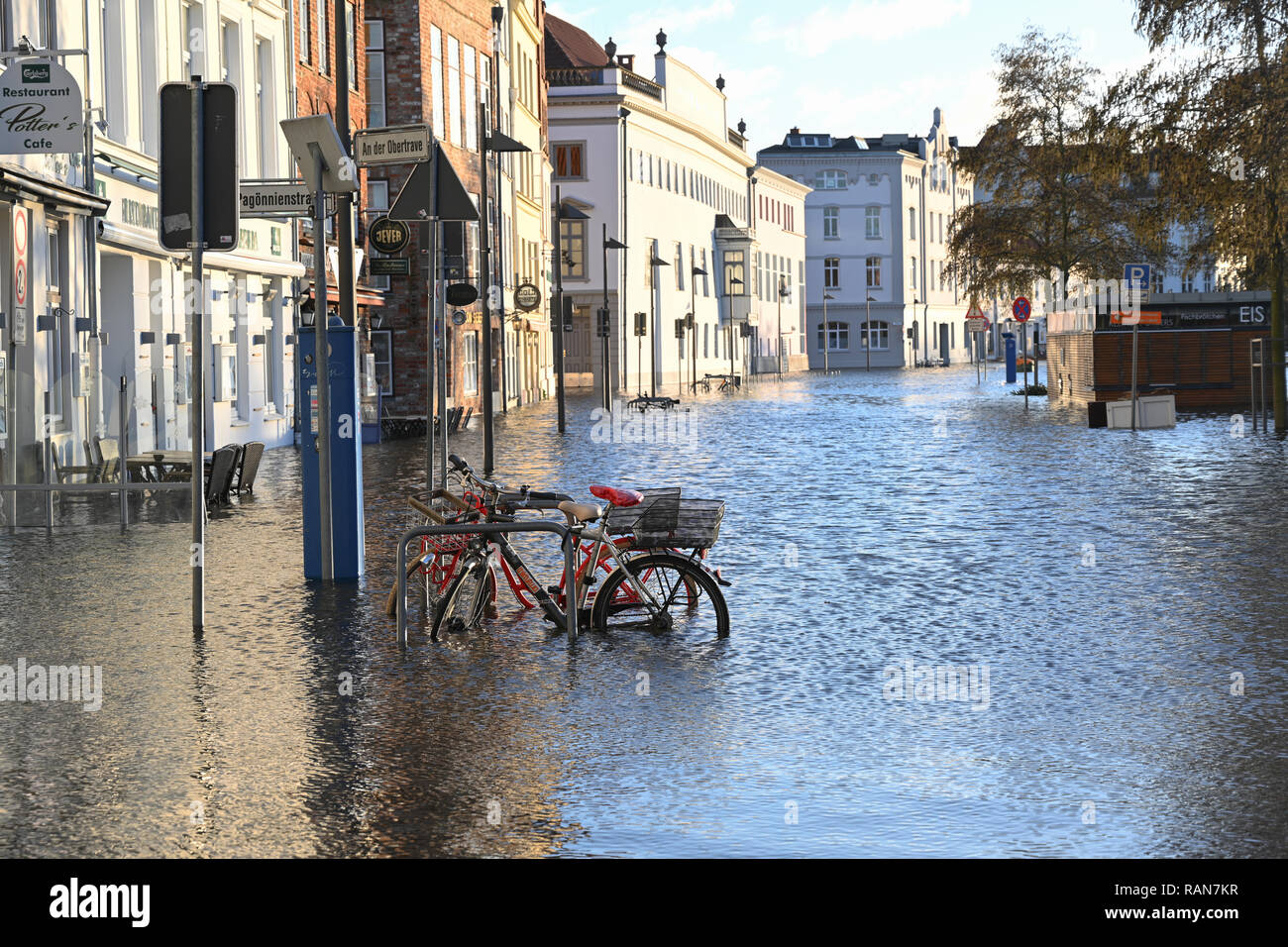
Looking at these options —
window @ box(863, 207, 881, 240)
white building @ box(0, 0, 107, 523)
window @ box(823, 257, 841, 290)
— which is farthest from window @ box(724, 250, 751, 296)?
white building @ box(0, 0, 107, 523)

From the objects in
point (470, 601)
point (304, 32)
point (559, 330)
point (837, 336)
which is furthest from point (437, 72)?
point (837, 336)

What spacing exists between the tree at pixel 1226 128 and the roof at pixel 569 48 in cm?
5937

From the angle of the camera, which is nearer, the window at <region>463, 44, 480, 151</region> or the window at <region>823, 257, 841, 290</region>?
the window at <region>463, 44, 480, 151</region>

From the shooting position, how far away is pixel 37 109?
59.8 ft

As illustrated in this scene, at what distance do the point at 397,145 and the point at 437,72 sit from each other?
126ft

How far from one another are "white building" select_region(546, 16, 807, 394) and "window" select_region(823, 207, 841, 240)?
859 inches

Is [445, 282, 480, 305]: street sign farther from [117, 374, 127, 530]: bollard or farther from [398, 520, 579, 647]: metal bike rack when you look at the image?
[398, 520, 579, 647]: metal bike rack

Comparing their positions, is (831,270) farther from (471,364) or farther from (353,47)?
(353,47)

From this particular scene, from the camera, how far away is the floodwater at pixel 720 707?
Answer: 6469 millimetres

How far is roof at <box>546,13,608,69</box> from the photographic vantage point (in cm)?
9206

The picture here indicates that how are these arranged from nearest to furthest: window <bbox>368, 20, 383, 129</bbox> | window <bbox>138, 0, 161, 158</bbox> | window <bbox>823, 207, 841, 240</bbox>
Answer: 1. window <bbox>138, 0, 161, 158</bbox>
2. window <bbox>368, 20, 383, 129</bbox>
3. window <bbox>823, 207, 841, 240</bbox>

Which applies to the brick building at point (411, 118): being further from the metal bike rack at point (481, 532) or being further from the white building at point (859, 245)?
the white building at point (859, 245)

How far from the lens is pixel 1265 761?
735 centimetres
